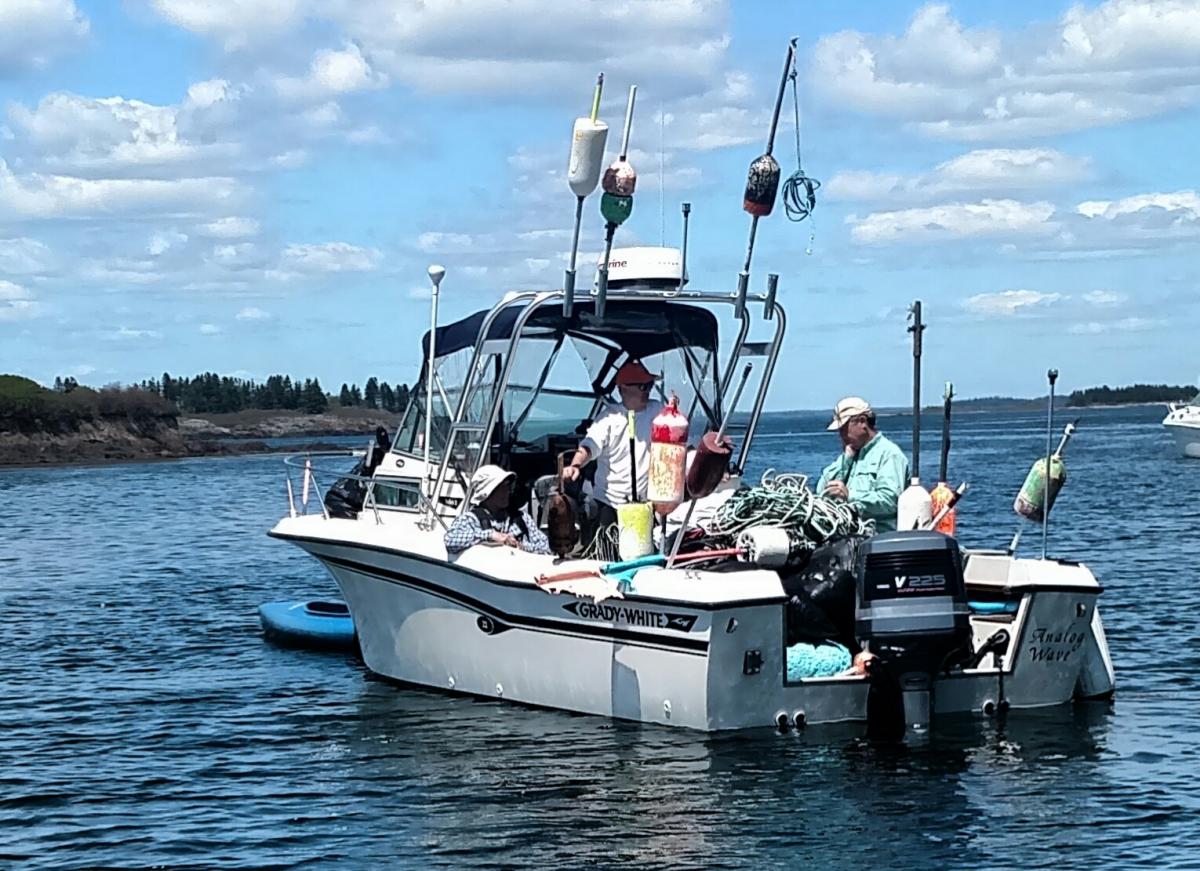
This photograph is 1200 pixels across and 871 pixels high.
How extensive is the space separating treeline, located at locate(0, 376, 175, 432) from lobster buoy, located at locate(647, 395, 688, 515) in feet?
268

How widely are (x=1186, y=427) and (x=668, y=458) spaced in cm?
4832

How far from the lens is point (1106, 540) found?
88.4ft

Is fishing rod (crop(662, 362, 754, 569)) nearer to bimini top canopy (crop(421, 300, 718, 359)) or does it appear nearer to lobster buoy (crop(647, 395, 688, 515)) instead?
lobster buoy (crop(647, 395, 688, 515))

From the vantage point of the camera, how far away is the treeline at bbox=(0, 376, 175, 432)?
8931 cm

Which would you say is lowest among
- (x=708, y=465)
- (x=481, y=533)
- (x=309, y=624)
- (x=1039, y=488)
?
(x=309, y=624)

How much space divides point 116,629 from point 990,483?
30319 millimetres

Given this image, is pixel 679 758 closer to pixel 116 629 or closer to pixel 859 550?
pixel 859 550

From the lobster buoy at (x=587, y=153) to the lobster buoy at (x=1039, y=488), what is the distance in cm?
348

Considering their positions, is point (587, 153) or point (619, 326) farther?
point (619, 326)

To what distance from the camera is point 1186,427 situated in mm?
56625

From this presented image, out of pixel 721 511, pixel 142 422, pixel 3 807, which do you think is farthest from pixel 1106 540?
pixel 142 422

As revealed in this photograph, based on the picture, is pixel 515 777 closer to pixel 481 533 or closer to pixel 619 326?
pixel 481 533

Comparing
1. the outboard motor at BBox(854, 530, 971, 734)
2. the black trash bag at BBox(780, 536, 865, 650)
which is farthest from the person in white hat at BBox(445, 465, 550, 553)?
the outboard motor at BBox(854, 530, 971, 734)

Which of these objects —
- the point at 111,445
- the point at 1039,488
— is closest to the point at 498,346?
the point at 1039,488
